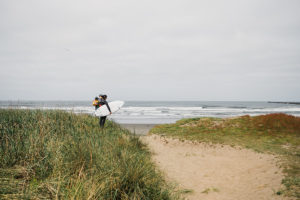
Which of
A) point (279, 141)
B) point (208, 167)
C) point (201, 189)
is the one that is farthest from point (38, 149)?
point (279, 141)

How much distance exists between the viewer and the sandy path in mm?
4789

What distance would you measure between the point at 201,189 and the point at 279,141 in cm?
756

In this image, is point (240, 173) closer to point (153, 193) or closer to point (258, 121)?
point (153, 193)

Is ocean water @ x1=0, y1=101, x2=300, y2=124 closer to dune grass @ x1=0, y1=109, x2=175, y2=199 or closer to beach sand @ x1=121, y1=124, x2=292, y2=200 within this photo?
dune grass @ x1=0, y1=109, x2=175, y2=199

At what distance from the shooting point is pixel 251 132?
12.1 meters

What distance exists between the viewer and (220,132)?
12.7 metres

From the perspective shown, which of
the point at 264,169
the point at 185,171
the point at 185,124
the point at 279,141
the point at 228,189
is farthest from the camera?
the point at 185,124

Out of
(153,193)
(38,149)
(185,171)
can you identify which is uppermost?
(38,149)

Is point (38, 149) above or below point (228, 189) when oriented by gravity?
above

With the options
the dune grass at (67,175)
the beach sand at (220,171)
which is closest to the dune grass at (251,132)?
the beach sand at (220,171)

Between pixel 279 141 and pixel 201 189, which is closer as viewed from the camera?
pixel 201 189

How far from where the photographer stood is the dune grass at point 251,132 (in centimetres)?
899

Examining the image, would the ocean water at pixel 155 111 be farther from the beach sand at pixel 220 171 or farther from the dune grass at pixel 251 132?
the dune grass at pixel 251 132

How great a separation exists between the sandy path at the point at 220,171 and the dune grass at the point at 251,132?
3.21 feet
